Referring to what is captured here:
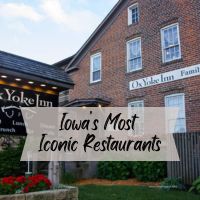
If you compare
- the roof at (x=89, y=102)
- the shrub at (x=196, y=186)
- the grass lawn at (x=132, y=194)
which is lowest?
the grass lawn at (x=132, y=194)

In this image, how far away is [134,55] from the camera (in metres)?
15.1

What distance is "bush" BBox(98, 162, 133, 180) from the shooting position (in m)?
12.1

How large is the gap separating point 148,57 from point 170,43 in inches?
49.7

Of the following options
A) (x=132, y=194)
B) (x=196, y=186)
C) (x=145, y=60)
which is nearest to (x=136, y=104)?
(x=145, y=60)

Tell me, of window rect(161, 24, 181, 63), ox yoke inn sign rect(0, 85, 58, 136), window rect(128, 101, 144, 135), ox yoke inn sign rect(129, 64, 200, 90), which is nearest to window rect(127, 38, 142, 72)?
ox yoke inn sign rect(129, 64, 200, 90)

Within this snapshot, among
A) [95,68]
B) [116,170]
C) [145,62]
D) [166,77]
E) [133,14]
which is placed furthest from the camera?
[95,68]

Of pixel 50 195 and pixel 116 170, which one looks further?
pixel 116 170

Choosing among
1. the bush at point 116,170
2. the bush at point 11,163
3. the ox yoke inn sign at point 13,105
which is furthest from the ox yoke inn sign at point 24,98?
the bush at point 116,170

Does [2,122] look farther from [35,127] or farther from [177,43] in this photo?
[177,43]

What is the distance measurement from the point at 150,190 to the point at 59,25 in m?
15.6

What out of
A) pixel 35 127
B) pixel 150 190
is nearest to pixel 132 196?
pixel 150 190

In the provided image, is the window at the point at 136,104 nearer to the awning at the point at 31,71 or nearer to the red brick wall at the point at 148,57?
the red brick wall at the point at 148,57

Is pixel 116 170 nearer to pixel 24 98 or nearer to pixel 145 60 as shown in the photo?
pixel 145 60

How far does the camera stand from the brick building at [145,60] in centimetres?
1265
